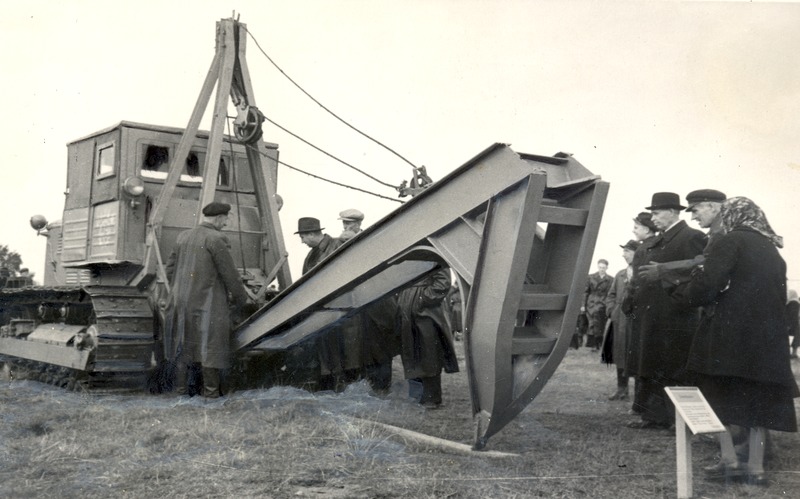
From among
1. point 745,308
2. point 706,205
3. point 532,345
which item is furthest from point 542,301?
point 706,205

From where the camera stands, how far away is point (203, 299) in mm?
7547

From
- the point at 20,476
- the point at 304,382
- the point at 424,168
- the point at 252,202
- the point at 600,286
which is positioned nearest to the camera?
the point at 20,476

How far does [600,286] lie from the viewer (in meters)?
16.8

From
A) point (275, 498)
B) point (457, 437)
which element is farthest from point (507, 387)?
point (275, 498)

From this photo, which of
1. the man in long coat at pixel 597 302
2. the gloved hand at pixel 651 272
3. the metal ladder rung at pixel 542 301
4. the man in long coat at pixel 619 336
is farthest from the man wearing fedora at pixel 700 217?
the man in long coat at pixel 597 302

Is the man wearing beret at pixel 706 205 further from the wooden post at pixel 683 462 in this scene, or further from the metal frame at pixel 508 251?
the wooden post at pixel 683 462

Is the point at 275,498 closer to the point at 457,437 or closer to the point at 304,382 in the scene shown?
the point at 457,437

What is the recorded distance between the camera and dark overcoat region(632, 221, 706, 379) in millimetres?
6465

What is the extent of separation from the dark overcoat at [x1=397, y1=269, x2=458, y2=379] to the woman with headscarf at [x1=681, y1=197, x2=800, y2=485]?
3043 mm

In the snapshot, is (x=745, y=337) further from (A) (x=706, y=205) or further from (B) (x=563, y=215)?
(B) (x=563, y=215)

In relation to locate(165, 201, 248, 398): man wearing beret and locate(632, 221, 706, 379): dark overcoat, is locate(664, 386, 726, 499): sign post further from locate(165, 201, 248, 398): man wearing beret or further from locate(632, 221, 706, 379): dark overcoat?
locate(165, 201, 248, 398): man wearing beret

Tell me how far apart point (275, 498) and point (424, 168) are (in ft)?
11.7

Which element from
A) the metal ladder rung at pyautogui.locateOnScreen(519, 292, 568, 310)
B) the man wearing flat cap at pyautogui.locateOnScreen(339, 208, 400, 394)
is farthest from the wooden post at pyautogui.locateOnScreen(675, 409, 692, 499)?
the man wearing flat cap at pyautogui.locateOnScreen(339, 208, 400, 394)

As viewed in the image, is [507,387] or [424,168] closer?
[507,387]
